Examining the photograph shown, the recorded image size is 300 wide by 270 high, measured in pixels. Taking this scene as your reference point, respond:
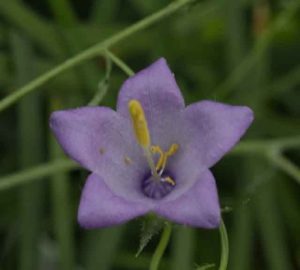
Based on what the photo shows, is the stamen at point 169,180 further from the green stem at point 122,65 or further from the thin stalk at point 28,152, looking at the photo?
the thin stalk at point 28,152

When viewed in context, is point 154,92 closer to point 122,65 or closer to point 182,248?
point 122,65

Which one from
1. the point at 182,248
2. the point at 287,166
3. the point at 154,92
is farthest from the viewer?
the point at 182,248

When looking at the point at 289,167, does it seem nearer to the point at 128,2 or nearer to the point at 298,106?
the point at 298,106

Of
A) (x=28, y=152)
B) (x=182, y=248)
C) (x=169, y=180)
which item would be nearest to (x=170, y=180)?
(x=169, y=180)

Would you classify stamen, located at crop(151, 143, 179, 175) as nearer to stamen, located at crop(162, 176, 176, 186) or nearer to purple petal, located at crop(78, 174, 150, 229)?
stamen, located at crop(162, 176, 176, 186)

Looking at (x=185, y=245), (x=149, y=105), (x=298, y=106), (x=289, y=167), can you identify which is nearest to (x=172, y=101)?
(x=149, y=105)
